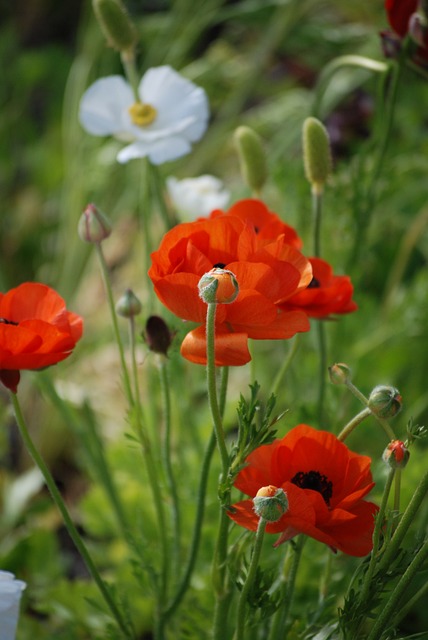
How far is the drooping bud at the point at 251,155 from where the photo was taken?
667mm

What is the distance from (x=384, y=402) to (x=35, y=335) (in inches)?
7.4

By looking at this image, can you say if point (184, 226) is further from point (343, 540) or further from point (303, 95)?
point (303, 95)

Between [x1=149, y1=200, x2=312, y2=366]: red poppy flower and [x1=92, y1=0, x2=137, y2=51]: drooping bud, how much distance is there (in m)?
0.27

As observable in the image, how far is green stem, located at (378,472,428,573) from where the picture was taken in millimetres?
419

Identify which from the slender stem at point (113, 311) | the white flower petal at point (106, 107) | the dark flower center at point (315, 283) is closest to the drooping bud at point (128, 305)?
the slender stem at point (113, 311)

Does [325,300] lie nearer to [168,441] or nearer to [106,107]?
[168,441]

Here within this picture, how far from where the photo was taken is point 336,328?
2.96 feet

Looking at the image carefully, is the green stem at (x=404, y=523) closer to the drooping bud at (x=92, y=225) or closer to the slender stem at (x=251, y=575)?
the slender stem at (x=251, y=575)

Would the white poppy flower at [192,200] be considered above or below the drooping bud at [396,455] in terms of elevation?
below

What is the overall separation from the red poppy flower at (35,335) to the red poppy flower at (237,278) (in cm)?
7

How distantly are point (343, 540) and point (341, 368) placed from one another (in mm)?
90

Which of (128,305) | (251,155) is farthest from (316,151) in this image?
(128,305)

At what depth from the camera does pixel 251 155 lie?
26.4 inches

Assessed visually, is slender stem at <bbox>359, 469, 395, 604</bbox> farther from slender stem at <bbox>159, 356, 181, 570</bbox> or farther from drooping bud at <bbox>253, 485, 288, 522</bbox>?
slender stem at <bbox>159, 356, 181, 570</bbox>
